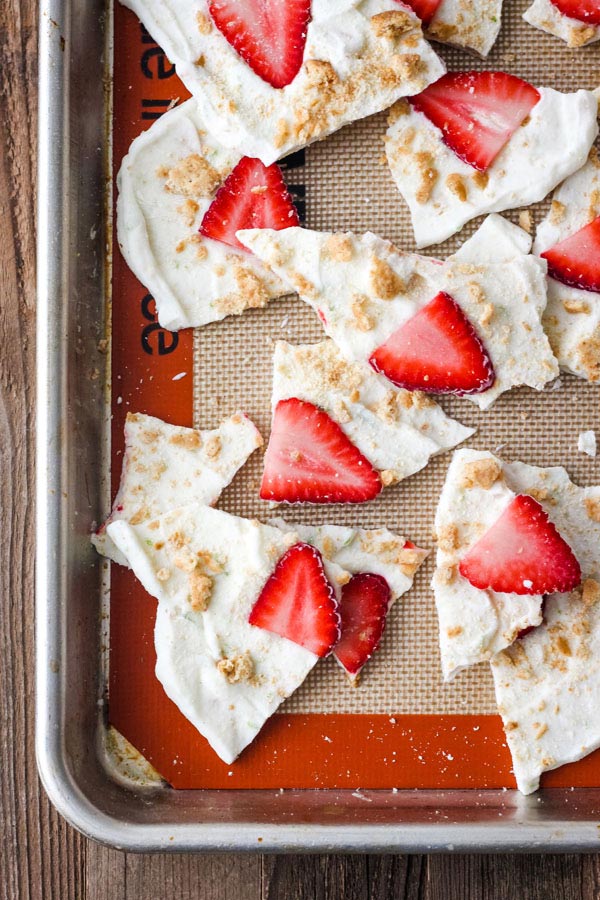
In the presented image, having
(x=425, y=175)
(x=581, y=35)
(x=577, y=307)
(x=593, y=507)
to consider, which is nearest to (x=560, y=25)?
(x=581, y=35)

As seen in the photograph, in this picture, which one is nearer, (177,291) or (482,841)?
(482,841)

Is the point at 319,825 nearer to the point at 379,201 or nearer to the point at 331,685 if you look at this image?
the point at 331,685

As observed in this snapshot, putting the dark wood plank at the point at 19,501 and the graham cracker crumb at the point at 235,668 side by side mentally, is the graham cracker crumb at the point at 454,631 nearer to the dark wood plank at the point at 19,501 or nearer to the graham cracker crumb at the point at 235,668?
the graham cracker crumb at the point at 235,668

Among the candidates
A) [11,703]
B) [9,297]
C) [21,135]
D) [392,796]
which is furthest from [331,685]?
[21,135]

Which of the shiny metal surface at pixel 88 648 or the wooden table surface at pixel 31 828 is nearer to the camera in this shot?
the shiny metal surface at pixel 88 648

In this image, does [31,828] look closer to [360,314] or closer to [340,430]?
[340,430]

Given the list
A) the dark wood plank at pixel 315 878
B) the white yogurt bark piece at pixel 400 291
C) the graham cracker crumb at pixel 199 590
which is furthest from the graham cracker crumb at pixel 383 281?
the dark wood plank at pixel 315 878
